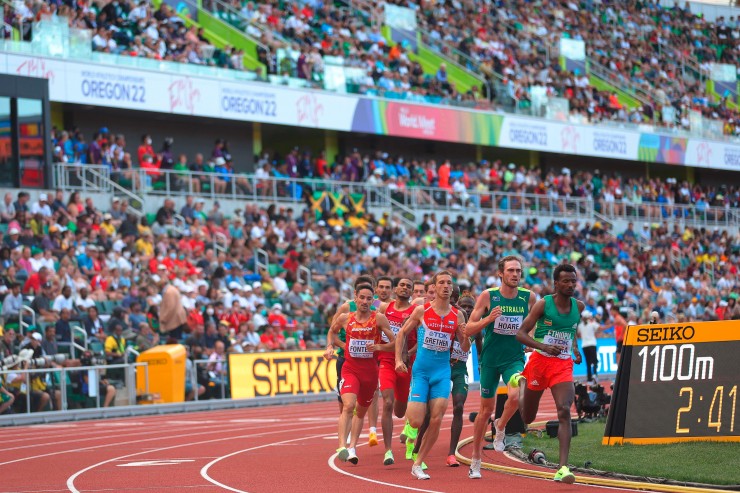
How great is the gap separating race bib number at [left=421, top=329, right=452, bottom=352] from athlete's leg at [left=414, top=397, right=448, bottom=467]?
494 mm

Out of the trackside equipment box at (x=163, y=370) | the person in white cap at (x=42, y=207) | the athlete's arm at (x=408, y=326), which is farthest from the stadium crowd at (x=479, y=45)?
the athlete's arm at (x=408, y=326)

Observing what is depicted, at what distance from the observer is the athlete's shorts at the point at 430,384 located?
1299cm

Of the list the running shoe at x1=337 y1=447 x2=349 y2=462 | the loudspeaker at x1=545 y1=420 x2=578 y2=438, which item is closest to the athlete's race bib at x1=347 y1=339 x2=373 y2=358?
the running shoe at x1=337 y1=447 x2=349 y2=462

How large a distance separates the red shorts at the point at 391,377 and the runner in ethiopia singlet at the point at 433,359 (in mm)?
1223

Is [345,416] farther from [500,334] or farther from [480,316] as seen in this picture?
[480,316]

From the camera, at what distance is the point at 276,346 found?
2766cm

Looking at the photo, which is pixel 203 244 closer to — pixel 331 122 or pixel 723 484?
pixel 331 122

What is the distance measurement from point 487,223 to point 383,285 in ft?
82.5

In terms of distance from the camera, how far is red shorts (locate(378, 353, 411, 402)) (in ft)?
47.1

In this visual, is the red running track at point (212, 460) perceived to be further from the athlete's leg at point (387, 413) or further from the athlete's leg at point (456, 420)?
the athlete's leg at point (387, 413)

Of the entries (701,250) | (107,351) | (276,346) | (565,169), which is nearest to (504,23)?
(565,169)

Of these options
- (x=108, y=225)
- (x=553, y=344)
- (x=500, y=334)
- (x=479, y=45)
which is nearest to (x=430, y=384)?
(x=500, y=334)

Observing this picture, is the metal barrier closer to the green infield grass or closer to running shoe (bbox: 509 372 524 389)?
the green infield grass

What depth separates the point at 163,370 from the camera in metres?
24.7
